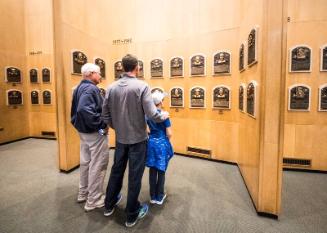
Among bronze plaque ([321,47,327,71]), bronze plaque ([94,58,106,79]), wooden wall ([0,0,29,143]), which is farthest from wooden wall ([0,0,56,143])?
bronze plaque ([321,47,327,71])

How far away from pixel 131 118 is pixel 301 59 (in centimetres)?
317

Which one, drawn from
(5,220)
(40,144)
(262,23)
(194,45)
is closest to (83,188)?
(5,220)

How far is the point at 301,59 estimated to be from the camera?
11.1 feet

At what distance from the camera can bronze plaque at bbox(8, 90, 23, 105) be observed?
557 cm

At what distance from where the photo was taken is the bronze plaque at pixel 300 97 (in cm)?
342

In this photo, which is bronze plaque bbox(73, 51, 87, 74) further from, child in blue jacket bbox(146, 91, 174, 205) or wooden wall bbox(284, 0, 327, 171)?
wooden wall bbox(284, 0, 327, 171)

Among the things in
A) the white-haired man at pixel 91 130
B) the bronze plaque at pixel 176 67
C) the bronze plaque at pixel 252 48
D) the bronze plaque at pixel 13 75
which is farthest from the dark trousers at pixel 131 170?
the bronze plaque at pixel 13 75

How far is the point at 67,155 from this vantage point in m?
3.50

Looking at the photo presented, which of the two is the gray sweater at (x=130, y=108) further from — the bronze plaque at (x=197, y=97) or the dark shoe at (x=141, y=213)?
the bronze plaque at (x=197, y=97)

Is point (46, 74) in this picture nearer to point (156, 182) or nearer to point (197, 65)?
point (197, 65)

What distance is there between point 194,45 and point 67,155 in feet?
10.6

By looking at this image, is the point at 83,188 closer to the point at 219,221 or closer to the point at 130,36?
the point at 219,221

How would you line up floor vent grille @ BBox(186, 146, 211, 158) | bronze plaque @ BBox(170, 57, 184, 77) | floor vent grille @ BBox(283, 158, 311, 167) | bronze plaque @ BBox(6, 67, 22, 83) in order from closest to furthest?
floor vent grille @ BBox(283, 158, 311, 167) < floor vent grille @ BBox(186, 146, 211, 158) < bronze plaque @ BBox(170, 57, 184, 77) < bronze plaque @ BBox(6, 67, 22, 83)

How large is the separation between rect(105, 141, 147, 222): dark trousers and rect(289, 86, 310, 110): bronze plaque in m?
2.89
